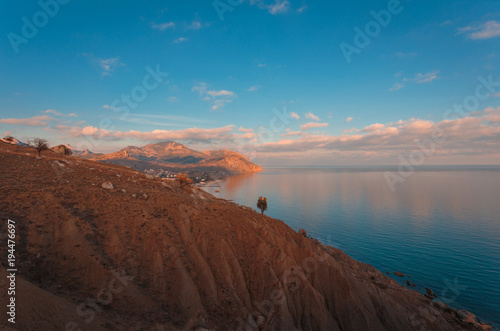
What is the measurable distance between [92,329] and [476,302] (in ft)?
195

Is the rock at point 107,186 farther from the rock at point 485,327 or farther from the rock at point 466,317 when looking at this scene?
the rock at point 485,327

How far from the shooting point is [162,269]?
24.9m

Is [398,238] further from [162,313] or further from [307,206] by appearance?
[162,313]

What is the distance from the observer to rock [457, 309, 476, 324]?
109 feet

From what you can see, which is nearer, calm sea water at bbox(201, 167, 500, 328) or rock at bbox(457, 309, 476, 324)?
rock at bbox(457, 309, 476, 324)

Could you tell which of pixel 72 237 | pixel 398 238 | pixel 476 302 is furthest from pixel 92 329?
pixel 398 238

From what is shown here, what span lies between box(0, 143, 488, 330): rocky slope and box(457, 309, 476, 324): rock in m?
0.27

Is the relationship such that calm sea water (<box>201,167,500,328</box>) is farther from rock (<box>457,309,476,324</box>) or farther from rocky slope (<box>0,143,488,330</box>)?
rocky slope (<box>0,143,488,330</box>)

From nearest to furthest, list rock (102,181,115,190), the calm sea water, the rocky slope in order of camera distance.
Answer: the rocky slope, rock (102,181,115,190), the calm sea water

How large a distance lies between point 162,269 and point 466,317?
1796 inches

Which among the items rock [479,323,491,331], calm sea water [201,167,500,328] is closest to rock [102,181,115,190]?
rock [479,323,491,331]

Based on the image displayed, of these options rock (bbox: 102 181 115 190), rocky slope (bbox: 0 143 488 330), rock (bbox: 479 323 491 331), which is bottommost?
rock (bbox: 479 323 491 331)

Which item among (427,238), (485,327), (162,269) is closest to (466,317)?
(485,327)

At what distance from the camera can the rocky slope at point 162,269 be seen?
1912 centimetres
